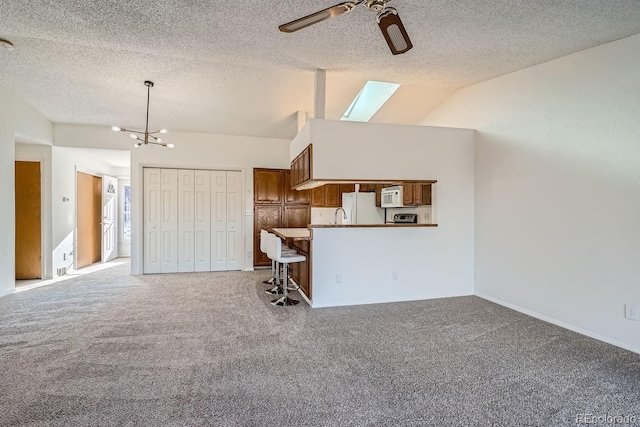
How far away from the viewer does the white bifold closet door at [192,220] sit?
6031 mm

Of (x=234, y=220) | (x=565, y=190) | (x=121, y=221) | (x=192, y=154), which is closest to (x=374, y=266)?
(x=565, y=190)

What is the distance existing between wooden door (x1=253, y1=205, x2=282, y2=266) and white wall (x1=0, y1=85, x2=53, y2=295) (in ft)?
11.9

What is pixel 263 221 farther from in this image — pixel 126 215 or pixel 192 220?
pixel 126 215

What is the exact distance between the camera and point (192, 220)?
621 centimetres

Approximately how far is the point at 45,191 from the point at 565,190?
25.2 ft

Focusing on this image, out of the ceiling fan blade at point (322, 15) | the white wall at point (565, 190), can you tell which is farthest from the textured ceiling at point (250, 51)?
the ceiling fan blade at point (322, 15)

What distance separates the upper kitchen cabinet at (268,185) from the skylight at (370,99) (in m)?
1.80

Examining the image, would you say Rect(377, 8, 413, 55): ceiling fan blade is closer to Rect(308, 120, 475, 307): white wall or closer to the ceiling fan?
the ceiling fan

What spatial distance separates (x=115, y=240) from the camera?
809cm

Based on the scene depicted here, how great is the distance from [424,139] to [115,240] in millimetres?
7864

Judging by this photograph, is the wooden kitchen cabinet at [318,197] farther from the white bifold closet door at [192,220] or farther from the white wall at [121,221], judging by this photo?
the white wall at [121,221]

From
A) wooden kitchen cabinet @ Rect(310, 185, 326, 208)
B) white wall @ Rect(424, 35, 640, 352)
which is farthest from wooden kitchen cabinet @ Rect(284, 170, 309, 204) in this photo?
white wall @ Rect(424, 35, 640, 352)

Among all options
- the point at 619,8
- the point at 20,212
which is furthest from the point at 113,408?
the point at 20,212

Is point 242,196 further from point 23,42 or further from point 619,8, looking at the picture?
point 619,8
